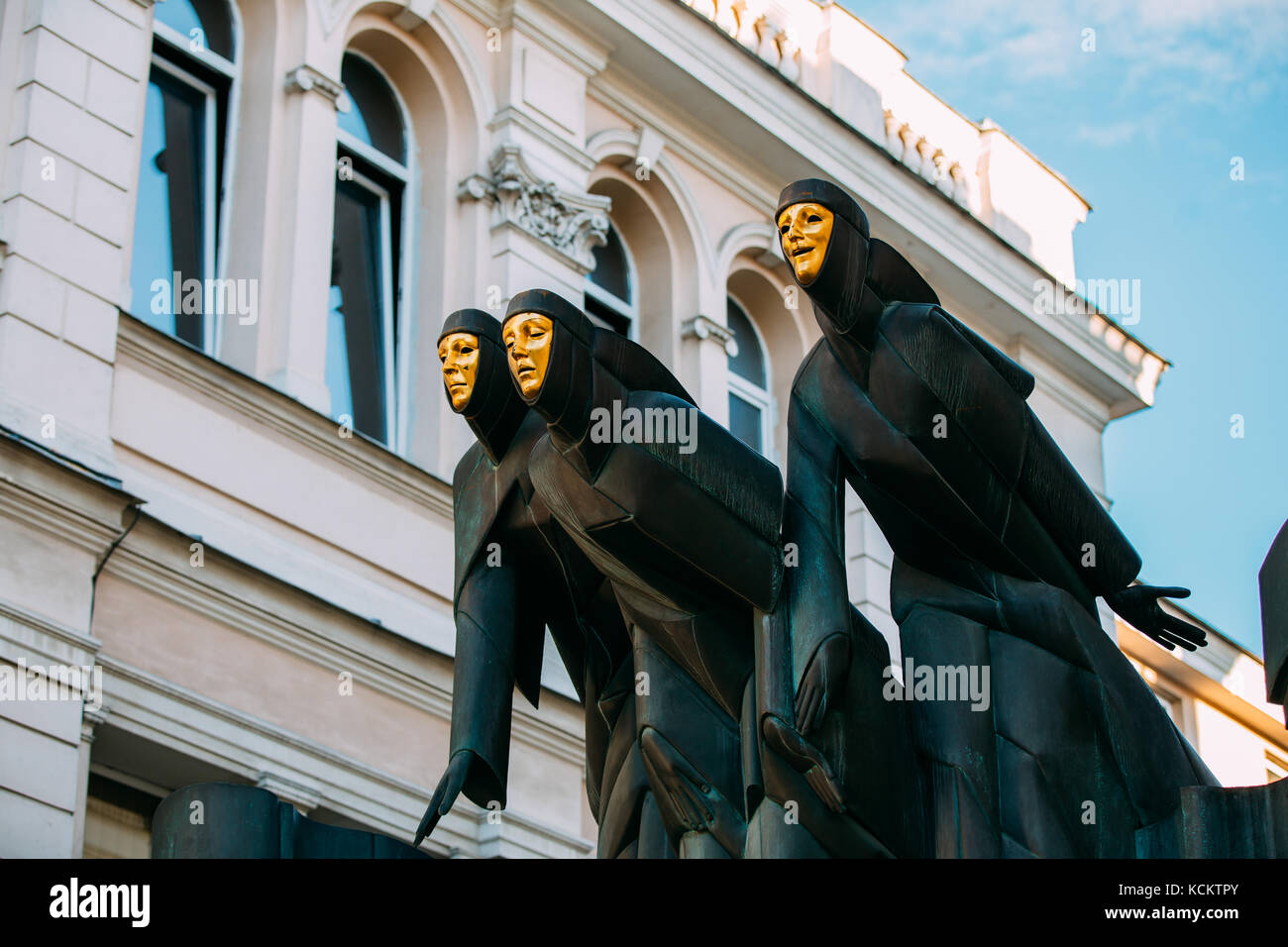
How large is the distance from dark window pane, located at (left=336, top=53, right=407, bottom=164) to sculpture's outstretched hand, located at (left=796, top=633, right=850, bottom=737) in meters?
10.1

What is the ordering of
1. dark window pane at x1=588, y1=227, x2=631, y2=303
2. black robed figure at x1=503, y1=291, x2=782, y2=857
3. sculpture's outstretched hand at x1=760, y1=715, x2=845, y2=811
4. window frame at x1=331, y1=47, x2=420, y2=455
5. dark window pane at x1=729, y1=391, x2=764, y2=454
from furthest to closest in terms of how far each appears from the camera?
1. dark window pane at x1=729, y1=391, x2=764, y2=454
2. dark window pane at x1=588, y1=227, x2=631, y2=303
3. window frame at x1=331, y1=47, x2=420, y2=455
4. black robed figure at x1=503, y1=291, x2=782, y2=857
5. sculpture's outstretched hand at x1=760, y1=715, x2=845, y2=811

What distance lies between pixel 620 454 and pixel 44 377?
6.38 meters

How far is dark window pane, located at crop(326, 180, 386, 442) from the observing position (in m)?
15.2

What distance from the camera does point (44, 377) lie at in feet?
41.1

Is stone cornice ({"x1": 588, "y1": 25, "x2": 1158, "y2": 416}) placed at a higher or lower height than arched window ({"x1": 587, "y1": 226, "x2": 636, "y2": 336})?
higher

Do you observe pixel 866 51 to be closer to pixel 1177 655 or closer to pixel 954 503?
pixel 1177 655

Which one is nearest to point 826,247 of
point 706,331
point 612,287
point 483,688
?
point 483,688

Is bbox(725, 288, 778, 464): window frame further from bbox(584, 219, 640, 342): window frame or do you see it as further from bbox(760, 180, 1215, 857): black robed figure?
bbox(760, 180, 1215, 857): black robed figure

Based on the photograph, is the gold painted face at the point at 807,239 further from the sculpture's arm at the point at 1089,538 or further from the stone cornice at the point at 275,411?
the stone cornice at the point at 275,411

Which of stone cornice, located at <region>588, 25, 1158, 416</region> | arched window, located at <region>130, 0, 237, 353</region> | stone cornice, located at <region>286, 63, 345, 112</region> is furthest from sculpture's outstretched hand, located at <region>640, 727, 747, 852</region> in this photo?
stone cornice, located at <region>588, 25, 1158, 416</region>

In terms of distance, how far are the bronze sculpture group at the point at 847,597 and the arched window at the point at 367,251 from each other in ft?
25.8

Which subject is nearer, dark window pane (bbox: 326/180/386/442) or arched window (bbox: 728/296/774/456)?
dark window pane (bbox: 326/180/386/442)

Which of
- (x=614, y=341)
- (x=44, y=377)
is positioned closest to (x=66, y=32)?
(x=44, y=377)

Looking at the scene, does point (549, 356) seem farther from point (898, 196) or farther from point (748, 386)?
point (898, 196)
